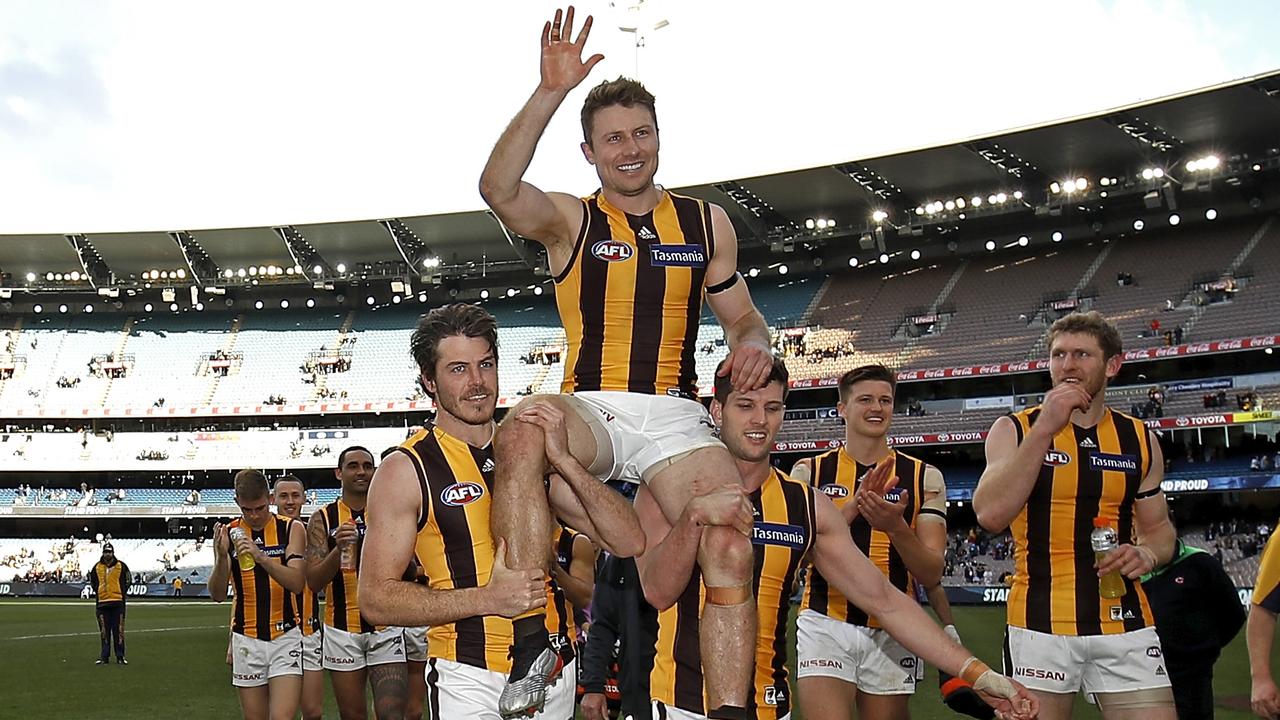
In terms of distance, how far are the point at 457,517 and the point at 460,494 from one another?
0.10m

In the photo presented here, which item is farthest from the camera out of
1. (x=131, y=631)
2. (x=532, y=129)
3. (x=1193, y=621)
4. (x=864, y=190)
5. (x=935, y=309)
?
(x=935, y=309)

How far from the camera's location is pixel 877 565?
7164 mm

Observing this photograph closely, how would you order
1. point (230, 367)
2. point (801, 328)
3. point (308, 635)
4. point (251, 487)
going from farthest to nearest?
point (230, 367) → point (801, 328) → point (308, 635) → point (251, 487)

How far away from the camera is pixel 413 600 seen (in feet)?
15.0

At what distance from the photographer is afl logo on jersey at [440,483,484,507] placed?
491 centimetres

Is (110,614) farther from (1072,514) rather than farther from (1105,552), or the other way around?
(1105,552)

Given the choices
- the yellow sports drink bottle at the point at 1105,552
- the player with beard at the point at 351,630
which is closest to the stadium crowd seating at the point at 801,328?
the player with beard at the point at 351,630

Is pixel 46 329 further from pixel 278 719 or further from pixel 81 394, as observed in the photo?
pixel 278 719

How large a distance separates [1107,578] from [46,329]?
58.5 m

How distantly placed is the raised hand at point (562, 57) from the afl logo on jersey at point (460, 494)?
1.70 m

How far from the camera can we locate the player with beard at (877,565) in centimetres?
682

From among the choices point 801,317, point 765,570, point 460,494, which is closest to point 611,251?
point 460,494

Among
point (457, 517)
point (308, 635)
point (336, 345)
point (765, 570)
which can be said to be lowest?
point (308, 635)

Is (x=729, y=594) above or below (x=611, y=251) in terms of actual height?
below
